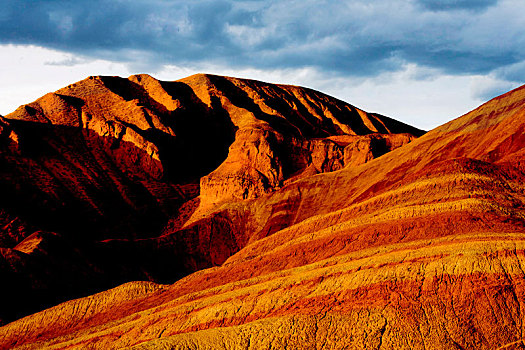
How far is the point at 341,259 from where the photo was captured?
1166 inches

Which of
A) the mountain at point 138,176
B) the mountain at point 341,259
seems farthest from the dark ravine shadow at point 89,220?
the mountain at point 341,259

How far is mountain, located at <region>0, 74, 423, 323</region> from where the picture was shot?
51.3 metres

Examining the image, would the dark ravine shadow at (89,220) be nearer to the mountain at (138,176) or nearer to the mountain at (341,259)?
the mountain at (138,176)

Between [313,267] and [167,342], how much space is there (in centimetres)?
1027

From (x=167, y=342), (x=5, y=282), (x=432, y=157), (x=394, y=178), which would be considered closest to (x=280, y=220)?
(x=394, y=178)

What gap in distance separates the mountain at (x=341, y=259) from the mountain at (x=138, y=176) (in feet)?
1.38

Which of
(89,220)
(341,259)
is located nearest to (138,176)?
(89,220)

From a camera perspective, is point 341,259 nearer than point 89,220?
Yes

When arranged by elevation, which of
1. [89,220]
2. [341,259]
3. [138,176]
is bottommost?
[89,220]

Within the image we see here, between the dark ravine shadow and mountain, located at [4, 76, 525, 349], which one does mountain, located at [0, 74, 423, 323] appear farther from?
mountain, located at [4, 76, 525, 349]

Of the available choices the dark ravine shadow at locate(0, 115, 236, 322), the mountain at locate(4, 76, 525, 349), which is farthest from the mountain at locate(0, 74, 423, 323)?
the mountain at locate(4, 76, 525, 349)

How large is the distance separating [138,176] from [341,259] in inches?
2122

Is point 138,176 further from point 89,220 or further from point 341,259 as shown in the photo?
point 341,259

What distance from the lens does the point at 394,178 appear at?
57000 mm
